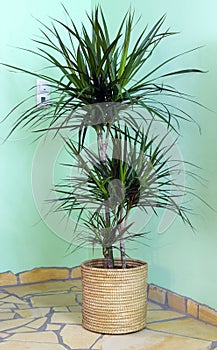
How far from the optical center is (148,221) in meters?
2.54

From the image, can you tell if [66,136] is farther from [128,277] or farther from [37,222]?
[128,277]

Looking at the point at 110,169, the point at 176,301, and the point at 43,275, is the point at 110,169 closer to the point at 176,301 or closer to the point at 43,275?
the point at 176,301

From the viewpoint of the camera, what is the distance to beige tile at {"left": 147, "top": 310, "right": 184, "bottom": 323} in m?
2.27

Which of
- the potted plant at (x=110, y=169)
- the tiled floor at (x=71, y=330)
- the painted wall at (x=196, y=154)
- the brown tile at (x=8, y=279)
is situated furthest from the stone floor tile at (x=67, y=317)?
the brown tile at (x=8, y=279)

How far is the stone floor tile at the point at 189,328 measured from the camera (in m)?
2.06

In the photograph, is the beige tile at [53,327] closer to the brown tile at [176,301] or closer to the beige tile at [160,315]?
the beige tile at [160,315]

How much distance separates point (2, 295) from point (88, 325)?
713 mm

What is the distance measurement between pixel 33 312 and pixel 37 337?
34cm

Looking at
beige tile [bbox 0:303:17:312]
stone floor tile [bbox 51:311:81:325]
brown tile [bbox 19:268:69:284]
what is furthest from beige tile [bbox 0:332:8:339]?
brown tile [bbox 19:268:69:284]

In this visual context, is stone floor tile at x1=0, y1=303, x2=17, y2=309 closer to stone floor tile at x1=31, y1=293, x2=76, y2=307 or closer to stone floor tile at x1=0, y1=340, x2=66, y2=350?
stone floor tile at x1=31, y1=293, x2=76, y2=307

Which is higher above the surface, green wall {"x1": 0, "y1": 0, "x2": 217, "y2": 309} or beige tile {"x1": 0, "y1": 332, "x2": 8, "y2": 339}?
green wall {"x1": 0, "y1": 0, "x2": 217, "y2": 309}

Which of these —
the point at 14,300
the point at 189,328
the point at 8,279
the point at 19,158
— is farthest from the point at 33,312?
the point at 19,158

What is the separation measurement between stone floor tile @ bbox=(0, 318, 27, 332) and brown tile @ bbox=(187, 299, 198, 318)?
72 centimetres

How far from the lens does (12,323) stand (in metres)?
2.22
